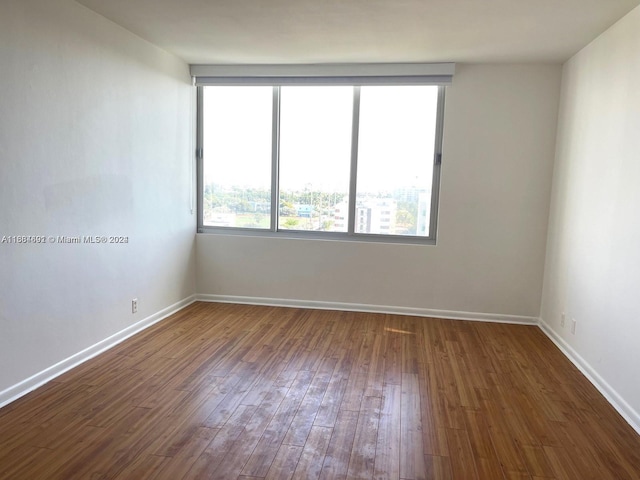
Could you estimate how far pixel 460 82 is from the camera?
184 inches

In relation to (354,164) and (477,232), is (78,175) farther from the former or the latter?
(477,232)

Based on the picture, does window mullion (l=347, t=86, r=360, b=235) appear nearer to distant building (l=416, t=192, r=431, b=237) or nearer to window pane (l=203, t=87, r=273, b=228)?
distant building (l=416, t=192, r=431, b=237)

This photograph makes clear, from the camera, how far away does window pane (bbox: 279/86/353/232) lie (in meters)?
5.05

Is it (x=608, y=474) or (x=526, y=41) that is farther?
(x=526, y=41)

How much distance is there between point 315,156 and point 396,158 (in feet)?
2.86

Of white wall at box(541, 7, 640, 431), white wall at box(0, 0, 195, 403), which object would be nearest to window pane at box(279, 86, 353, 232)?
white wall at box(0, 0, 195, 403)

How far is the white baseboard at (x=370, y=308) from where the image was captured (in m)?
4.84

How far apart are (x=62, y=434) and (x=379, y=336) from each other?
103 inches

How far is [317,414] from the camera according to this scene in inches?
110

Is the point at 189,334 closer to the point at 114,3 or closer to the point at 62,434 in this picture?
the point at 62,434

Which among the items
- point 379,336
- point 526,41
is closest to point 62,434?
point 379,336

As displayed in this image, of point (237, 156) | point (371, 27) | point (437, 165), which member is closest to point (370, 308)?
point (437, 165)

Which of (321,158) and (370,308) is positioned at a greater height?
(321,158)

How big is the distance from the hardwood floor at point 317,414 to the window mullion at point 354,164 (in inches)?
55.4
